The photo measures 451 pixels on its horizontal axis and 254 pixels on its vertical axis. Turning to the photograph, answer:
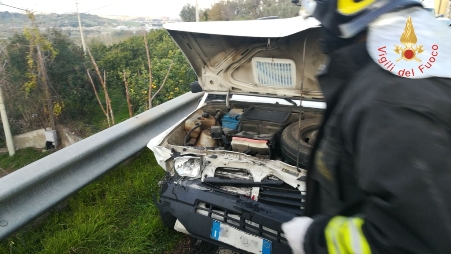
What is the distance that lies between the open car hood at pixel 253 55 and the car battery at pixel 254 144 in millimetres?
620

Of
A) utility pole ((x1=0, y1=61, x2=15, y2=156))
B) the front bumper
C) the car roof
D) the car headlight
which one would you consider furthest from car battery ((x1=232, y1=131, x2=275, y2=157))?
utility pole ((x1=0, y1=61, x2=15, y2=156))

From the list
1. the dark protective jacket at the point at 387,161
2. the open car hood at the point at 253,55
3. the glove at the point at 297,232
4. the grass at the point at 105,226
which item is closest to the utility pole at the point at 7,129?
the grass at the point at 105,226

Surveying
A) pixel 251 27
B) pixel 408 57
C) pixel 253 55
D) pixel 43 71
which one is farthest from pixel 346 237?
pixel 43 71

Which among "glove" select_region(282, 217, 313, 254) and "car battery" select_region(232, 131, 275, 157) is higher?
"glove" select_region(282, 217, 313, 254)

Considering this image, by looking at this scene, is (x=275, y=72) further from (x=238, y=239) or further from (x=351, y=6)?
(x=351, y=6)

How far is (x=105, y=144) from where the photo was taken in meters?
3.44

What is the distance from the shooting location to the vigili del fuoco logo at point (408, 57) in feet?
3.13

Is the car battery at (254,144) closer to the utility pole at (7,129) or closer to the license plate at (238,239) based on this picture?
the license plate at (238,239)

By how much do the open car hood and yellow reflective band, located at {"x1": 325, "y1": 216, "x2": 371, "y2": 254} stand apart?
6.28ft

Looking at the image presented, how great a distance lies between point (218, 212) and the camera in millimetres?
2529

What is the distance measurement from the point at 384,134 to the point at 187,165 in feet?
7.01

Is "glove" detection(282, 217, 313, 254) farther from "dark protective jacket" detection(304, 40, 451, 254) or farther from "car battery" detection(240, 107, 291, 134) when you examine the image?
"car battery" detection(240, 107, 291, 134)

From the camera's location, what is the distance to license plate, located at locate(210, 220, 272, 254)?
92.1 inches

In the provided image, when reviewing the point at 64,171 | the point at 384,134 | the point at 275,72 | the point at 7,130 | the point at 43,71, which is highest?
the point at 384,134
